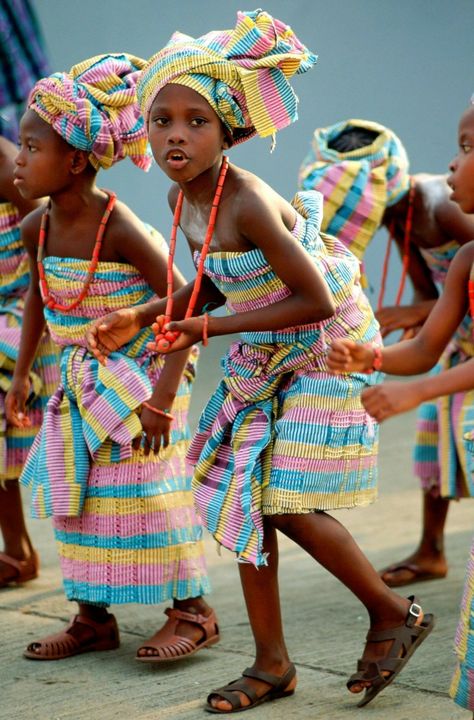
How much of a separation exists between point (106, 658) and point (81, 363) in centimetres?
95

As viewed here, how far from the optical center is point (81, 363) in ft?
13.6

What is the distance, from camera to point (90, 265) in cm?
407

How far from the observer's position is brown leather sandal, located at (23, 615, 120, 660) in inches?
160

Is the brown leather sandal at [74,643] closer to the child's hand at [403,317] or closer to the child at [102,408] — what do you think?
the child at [102,408]

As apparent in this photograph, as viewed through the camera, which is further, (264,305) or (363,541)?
(363,541)

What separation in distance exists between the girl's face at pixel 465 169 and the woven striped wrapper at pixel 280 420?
0.59m

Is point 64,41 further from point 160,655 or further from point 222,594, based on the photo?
point 160,655

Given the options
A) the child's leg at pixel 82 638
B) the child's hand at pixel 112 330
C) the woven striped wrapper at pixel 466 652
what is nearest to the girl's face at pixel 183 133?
the child's hand at pixel 112 330

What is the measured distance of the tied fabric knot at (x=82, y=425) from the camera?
4.02m

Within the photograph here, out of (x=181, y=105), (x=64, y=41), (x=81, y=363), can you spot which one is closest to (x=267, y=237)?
(x=181, y=105)

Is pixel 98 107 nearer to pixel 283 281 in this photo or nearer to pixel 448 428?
pixel 283 281

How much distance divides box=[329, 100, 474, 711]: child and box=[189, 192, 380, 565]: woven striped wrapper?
18.1 inches

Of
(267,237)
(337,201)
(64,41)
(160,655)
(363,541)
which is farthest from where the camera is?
(64,41)

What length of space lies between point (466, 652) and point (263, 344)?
1061mm
